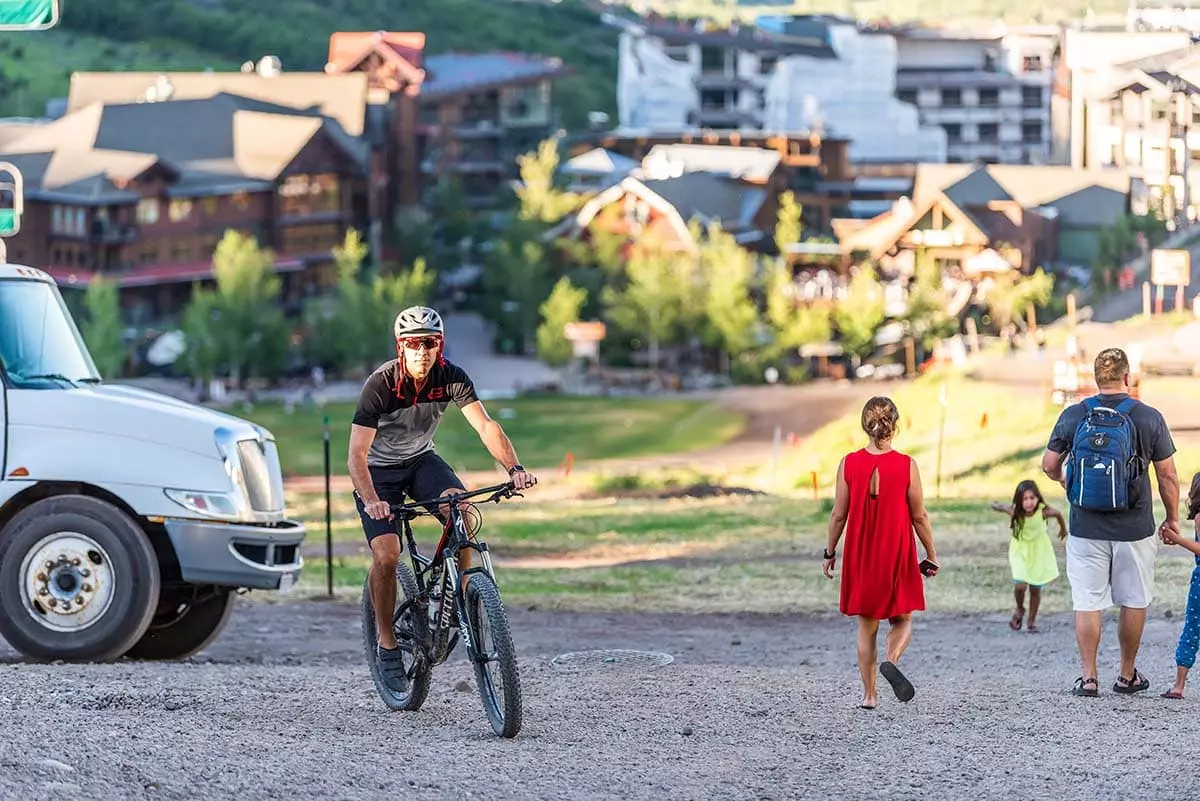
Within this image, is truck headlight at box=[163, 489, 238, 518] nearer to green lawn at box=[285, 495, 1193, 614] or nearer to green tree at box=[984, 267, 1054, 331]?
green lawn at box=[285, 495, 1193, 614]

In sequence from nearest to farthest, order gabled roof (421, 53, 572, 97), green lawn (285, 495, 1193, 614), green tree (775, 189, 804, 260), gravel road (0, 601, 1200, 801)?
gravel road (0, 601, 1200, 801) → green lawn (285, 495, 1193, 614) → green tree (775, 189, 804, 260) → gabled roof (421, 53, 572, 97)

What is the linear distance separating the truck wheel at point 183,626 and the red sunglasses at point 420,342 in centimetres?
517

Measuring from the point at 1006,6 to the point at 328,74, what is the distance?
287 feet

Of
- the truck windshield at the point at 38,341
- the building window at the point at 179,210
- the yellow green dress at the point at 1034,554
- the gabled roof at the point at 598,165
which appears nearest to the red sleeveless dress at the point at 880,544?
the truck windshield at the point at 38,341

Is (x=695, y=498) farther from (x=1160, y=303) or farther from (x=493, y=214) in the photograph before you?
(x=493, y=214)

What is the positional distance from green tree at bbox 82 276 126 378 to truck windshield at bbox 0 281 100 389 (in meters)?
61.3

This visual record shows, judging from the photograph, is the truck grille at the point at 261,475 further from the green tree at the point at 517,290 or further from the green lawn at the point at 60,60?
the green lawn at the point at 60,60

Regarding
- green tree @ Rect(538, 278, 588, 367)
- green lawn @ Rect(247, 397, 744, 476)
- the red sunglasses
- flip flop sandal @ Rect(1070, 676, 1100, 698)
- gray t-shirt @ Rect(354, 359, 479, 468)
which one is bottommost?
green lawn @ Rect(247, 397, 744, 476)

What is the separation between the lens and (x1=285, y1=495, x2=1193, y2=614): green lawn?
21.5 meters

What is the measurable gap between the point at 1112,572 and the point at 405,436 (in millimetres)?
4114

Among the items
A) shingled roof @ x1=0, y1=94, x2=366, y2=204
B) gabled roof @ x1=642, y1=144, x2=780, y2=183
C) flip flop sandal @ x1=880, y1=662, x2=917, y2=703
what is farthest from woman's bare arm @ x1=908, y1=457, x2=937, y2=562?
gabled roof @ x1=642, y1=144, x2=780, y2=183

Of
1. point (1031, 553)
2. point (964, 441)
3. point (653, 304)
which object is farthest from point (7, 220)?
point (653, 304)

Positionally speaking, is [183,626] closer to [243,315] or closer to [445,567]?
[445,567]

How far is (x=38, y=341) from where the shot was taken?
1504 cm
